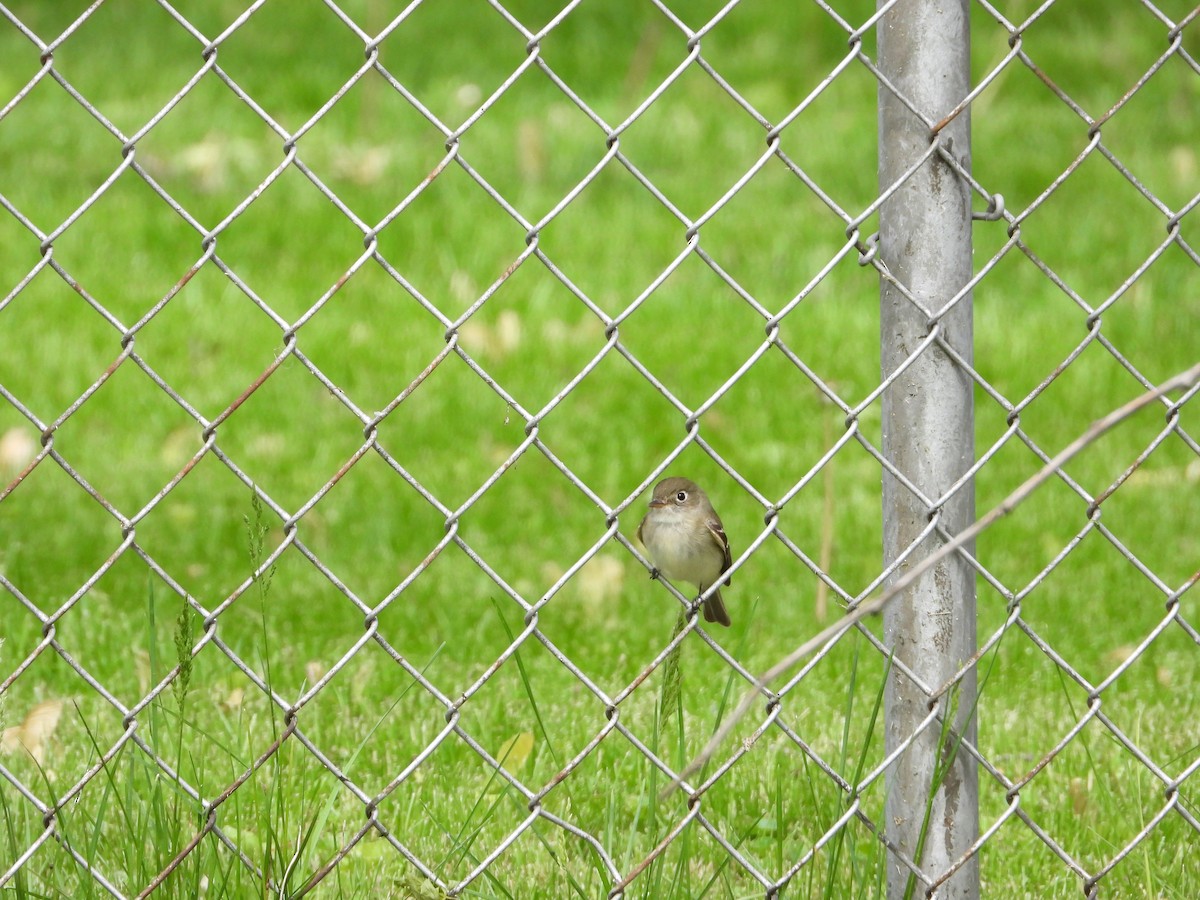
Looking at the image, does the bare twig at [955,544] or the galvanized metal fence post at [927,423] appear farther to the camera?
the galvanized metal fence post at [927,423]

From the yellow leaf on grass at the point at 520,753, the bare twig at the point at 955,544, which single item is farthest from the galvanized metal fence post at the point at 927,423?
the yellow leaf on grass at the point at 520,753

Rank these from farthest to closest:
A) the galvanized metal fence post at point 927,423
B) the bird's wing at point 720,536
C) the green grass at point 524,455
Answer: the bird's wing at point 720,536
the green grass at point 524,455
the galvanized metal fence post at point 927,423

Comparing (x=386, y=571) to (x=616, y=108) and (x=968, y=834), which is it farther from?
(x=616, y=108)

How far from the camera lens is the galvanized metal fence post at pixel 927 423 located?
210cm

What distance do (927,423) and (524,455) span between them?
3.28 m

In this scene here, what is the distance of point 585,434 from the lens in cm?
531

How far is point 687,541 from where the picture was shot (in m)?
3.31

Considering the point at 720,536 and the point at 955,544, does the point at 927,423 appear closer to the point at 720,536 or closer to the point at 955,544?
the point at 955,544

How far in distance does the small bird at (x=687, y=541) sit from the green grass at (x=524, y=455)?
365 mm

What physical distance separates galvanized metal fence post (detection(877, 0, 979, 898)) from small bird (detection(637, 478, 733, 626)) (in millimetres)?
1039

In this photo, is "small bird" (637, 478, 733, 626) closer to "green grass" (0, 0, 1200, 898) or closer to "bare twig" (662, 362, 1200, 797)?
"green grass" (0, 0, 1200, 898)

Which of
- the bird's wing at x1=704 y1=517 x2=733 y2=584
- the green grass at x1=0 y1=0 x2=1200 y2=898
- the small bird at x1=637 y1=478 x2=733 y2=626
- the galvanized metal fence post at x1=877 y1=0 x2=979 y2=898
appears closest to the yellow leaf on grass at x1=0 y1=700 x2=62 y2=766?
the green grass at x1=0 y1=0 x2=1200 y2=898

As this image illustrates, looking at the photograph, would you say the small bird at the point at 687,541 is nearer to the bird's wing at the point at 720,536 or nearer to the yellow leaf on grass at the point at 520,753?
the bird's wing at the point at 720,536

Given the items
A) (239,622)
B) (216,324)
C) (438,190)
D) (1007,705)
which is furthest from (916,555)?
(438,190)
